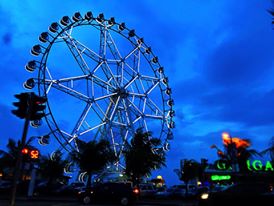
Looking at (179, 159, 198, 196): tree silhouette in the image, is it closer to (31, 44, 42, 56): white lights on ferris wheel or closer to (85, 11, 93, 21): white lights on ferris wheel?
(85, 11, 93, 21): white lights on ferris wheel

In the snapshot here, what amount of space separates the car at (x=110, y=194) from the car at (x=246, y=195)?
11.1 m

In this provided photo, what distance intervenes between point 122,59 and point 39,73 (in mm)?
12923

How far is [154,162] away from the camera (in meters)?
38.8

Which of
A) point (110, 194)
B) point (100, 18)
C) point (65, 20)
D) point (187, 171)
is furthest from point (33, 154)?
point (187, 171)

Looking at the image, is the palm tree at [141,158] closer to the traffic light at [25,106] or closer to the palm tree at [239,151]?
the palm tree at [239,151]

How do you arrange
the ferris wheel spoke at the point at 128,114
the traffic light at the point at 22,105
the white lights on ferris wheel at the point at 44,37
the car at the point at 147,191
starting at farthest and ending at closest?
the ferris wheel spoke at the point at 128,114
the car at the point at 147,191
the white lights on ferris wheel at the point at 44,37
the traffic light at the point at 22,105

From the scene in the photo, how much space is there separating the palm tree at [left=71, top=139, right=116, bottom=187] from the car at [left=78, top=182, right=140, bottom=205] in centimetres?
1274

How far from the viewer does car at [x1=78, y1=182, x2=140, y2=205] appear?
86.9 feet

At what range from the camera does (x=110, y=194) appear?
2656cm

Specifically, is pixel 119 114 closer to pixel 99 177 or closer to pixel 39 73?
pixel 99 177

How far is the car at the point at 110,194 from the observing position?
86.9 ft

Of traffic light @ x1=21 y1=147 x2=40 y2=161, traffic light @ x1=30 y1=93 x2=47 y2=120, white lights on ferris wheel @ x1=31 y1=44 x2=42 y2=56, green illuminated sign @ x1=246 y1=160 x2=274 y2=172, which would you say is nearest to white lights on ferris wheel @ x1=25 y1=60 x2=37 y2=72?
white lights on ferris wheel @ x1=31 y1=44 x2=42 y2=56

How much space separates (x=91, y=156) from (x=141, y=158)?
5532 mm

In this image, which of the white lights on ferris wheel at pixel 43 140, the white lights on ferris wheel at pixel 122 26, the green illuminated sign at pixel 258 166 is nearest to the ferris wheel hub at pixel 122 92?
the white lights on ferris wheel at pixel 122 26
